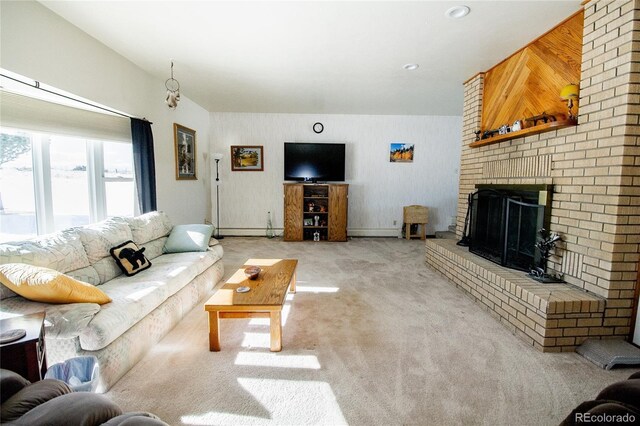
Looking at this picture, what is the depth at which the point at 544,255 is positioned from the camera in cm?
246

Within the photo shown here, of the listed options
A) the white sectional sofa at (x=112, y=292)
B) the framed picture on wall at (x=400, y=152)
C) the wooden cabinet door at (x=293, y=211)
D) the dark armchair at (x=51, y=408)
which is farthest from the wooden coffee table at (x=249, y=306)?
the framed picture on wall at (x=400, y=152)

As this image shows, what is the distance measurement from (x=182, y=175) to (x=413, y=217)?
4355mm

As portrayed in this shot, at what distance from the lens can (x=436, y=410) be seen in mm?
1513

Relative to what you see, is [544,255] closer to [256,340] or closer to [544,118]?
[544,118]

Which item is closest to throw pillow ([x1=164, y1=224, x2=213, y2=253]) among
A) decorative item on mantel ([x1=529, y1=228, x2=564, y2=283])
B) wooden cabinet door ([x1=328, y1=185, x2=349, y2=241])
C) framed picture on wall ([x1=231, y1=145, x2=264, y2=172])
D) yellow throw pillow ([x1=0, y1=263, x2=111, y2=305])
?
yellow throw pillow ([x1=0, y1=263, x2=111, y2=305])

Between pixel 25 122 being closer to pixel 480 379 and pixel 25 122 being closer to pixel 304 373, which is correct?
pixel 304 373

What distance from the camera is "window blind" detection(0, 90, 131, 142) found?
7.40ft

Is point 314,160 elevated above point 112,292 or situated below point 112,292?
above

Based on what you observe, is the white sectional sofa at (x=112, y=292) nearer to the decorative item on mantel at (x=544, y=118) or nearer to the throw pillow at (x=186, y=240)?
the throw pillow at (x=186, y=240)

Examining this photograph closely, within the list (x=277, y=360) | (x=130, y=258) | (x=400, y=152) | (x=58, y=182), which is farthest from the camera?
(x=400, y=152)

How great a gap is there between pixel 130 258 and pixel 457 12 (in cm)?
342

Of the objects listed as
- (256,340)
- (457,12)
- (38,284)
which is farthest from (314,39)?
(38,284)

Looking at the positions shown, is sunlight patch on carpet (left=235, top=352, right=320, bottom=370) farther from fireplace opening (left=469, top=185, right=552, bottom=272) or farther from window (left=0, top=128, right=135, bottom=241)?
window (left=0, top=128, right=135, bottom=241)

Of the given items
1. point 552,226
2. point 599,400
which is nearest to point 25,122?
point 599,400
